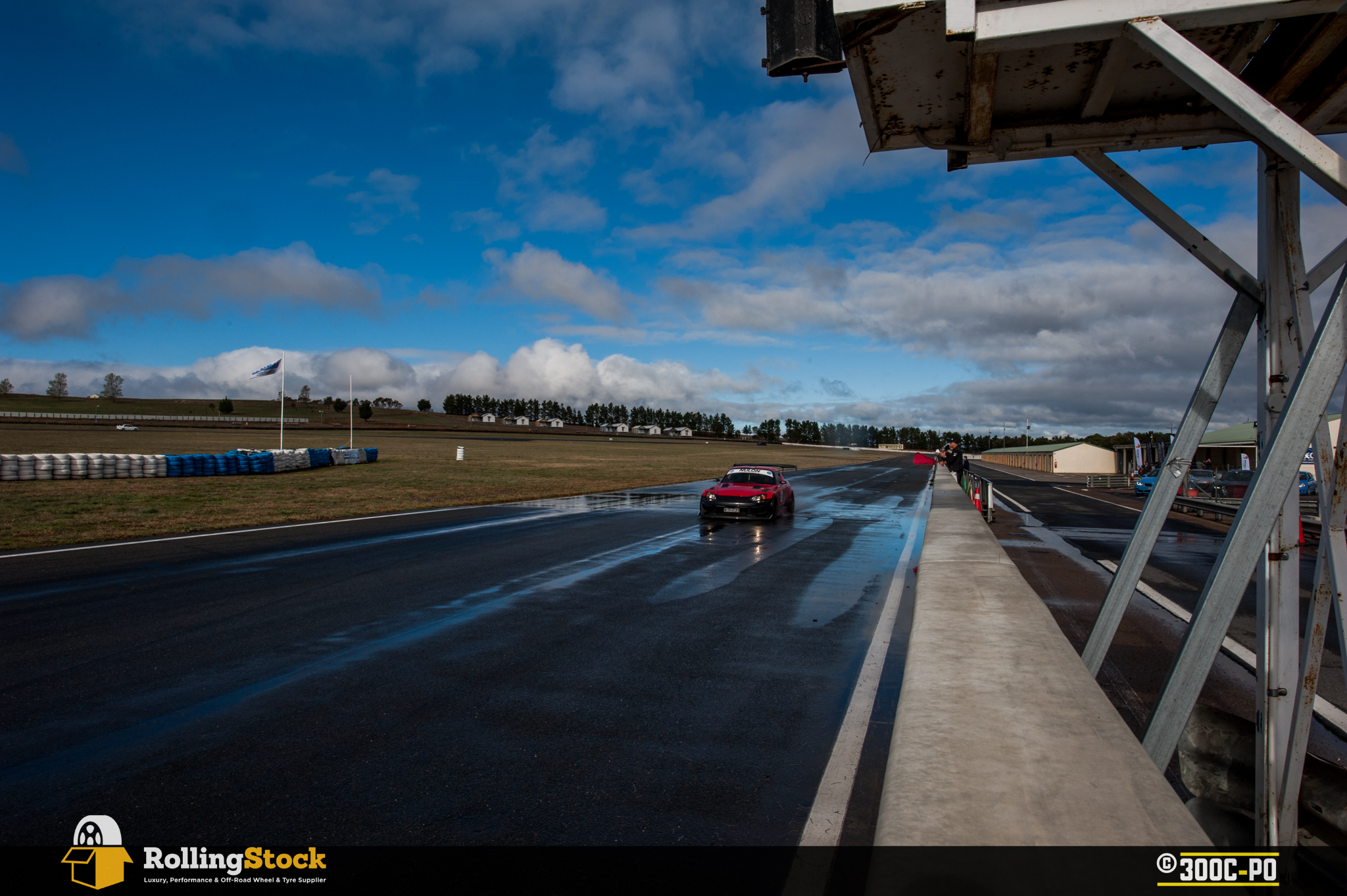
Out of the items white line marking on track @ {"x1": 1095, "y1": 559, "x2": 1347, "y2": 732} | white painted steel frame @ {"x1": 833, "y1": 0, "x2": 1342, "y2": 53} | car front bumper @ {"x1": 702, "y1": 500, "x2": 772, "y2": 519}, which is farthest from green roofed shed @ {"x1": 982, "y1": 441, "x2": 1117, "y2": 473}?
white painted steel frame @ {"x1": 833, "y1": 0, "x2": 1342, "y2": 53}

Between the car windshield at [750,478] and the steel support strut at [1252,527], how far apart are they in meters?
15.1

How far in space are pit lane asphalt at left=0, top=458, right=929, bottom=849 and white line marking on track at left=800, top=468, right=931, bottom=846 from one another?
0.08 meters

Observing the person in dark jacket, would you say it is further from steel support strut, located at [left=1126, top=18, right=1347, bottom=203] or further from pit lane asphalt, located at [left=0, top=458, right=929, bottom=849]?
steel support strut, located at [left=1126, top=18, right=1347, bottom=203]

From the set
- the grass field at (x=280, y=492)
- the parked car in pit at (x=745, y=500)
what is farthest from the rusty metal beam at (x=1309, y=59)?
the grass field at (x=280, y=492)

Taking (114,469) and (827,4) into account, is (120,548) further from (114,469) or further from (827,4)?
(114,469)

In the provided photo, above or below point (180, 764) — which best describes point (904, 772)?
above

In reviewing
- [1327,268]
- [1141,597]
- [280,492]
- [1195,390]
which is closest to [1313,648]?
[1195,390]

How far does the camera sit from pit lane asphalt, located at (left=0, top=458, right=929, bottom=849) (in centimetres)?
334

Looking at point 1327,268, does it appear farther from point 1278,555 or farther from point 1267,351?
point 1278,555

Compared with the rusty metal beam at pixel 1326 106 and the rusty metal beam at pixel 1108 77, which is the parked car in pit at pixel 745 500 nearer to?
the rusty metal beam at pixel 1108 77

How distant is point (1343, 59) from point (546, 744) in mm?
5119

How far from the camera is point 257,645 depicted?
6.00m

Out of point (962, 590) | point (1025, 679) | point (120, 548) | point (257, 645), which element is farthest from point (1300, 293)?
point (120, 548)

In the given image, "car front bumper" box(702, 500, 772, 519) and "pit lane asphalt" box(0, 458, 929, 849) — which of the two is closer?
"pit lane asphalt" box(0, 458, 929, 849)
